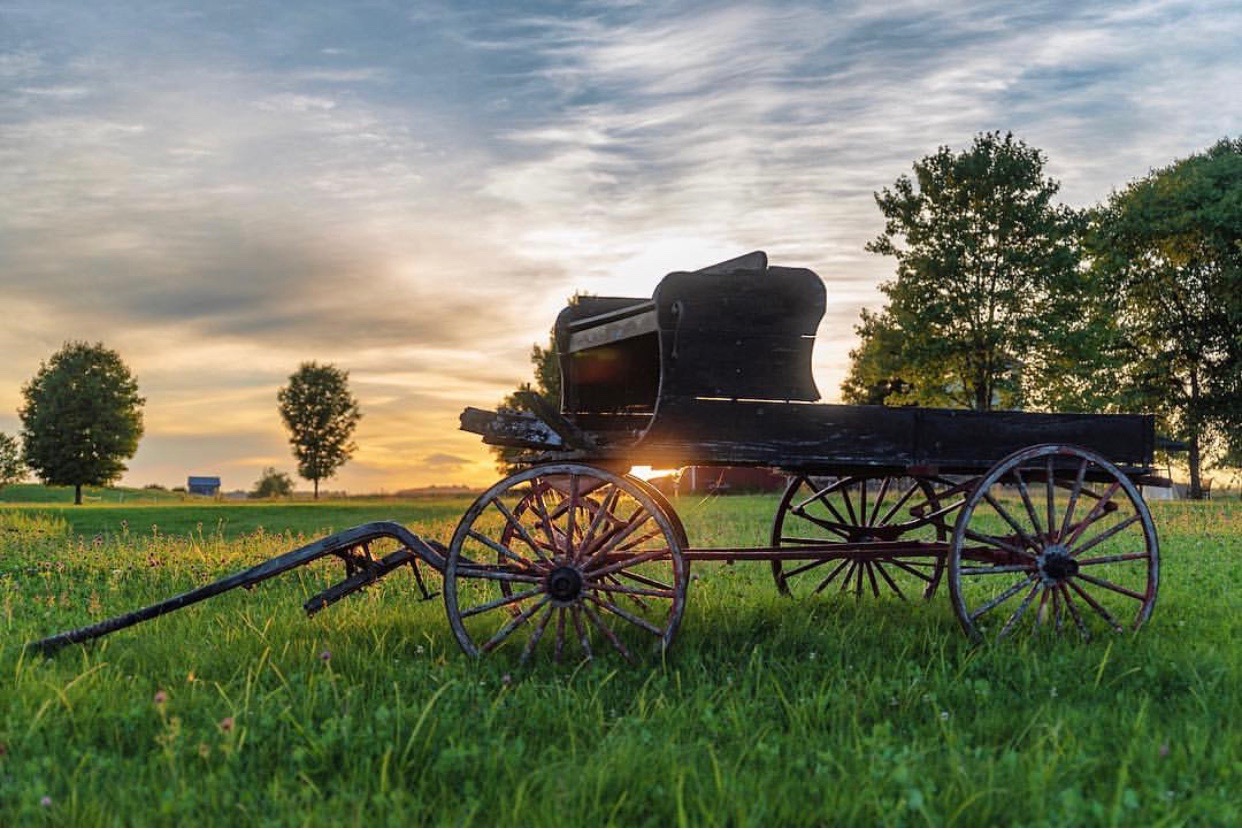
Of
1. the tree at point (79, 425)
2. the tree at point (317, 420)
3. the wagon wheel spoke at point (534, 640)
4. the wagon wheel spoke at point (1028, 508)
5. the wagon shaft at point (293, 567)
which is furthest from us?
the tree at point (317, 420)

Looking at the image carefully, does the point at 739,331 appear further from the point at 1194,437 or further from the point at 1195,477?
the point at 1195,477

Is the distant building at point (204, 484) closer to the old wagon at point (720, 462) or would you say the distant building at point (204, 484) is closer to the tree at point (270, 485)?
the tree at point (270, 485)

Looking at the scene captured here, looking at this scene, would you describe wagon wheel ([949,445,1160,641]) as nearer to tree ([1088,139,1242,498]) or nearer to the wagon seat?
the wagon seat

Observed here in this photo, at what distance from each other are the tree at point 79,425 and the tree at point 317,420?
14.4 metres

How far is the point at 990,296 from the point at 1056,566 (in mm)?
27406

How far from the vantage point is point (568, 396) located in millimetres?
8047

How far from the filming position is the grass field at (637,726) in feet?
13.5

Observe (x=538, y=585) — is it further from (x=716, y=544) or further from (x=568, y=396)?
(x=716, y=544)

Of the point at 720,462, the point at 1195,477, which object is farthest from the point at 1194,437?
the point at 720,462

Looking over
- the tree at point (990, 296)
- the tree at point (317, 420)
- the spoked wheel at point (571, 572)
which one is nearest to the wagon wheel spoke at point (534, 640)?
the spoked wheel at point (571, 572)

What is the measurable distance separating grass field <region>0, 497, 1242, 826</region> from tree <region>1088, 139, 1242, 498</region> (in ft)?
101

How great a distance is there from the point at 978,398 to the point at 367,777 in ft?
102

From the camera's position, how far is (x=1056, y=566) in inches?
271

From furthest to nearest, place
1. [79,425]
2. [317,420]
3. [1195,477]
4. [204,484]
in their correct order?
1. [204,484]
2. [317,420]
3. [79,425]
4. [1195,477]
